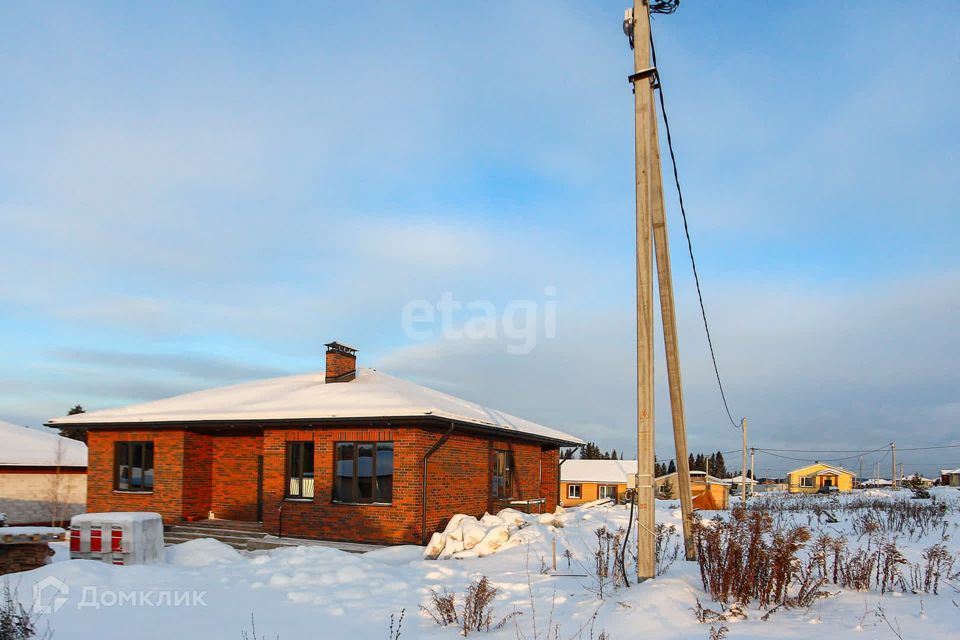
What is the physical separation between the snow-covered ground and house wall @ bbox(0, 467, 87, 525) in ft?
57.1

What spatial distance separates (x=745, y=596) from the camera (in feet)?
23.2

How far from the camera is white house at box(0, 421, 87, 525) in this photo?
25766mm

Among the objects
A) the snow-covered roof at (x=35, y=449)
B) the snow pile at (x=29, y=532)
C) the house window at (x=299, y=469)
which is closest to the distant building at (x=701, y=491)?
the house window at (x=299, y=469)

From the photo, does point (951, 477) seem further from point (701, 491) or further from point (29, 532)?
point (29, 532)

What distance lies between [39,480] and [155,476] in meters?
12.3

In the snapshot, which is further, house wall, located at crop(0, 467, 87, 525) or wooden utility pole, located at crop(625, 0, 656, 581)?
house wall, located at crop(0, 467, 87, 525)

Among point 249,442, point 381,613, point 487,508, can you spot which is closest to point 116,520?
point 381,613

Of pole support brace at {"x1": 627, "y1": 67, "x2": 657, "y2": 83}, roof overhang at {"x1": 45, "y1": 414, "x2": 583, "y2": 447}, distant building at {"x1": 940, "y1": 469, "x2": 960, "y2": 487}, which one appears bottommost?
distant building at {"x1": 940, "y1": 469, "x2": 960, "y2": 487}

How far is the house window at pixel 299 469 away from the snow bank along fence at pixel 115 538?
464cm

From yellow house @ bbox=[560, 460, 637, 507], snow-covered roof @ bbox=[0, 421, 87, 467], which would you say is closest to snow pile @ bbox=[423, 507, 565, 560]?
snow-covered roof @ bbox=[0, 421, 87, 467]

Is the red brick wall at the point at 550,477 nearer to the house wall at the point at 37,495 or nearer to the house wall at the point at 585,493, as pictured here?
the house wall at the point at 37,495

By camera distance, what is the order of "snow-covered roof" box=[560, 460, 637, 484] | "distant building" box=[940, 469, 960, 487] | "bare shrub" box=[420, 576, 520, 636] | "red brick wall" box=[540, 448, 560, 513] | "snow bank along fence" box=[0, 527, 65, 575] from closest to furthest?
"bare shrub" box=[420, 576, 520, 636]
"snow bank along fence" box=[0, 527, 65, 575]
"red brick wall" box=[540, 448, 560, 513]
"snow-covered roof" box=[560, 460, 637, 484]
"distant building" box=[940, 469, 960, 487]

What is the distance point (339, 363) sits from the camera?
1975 cm

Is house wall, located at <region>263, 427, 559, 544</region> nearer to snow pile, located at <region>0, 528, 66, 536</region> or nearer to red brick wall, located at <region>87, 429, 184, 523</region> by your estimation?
red brick wall, located at <region>87, 429, 184, 523</region>
